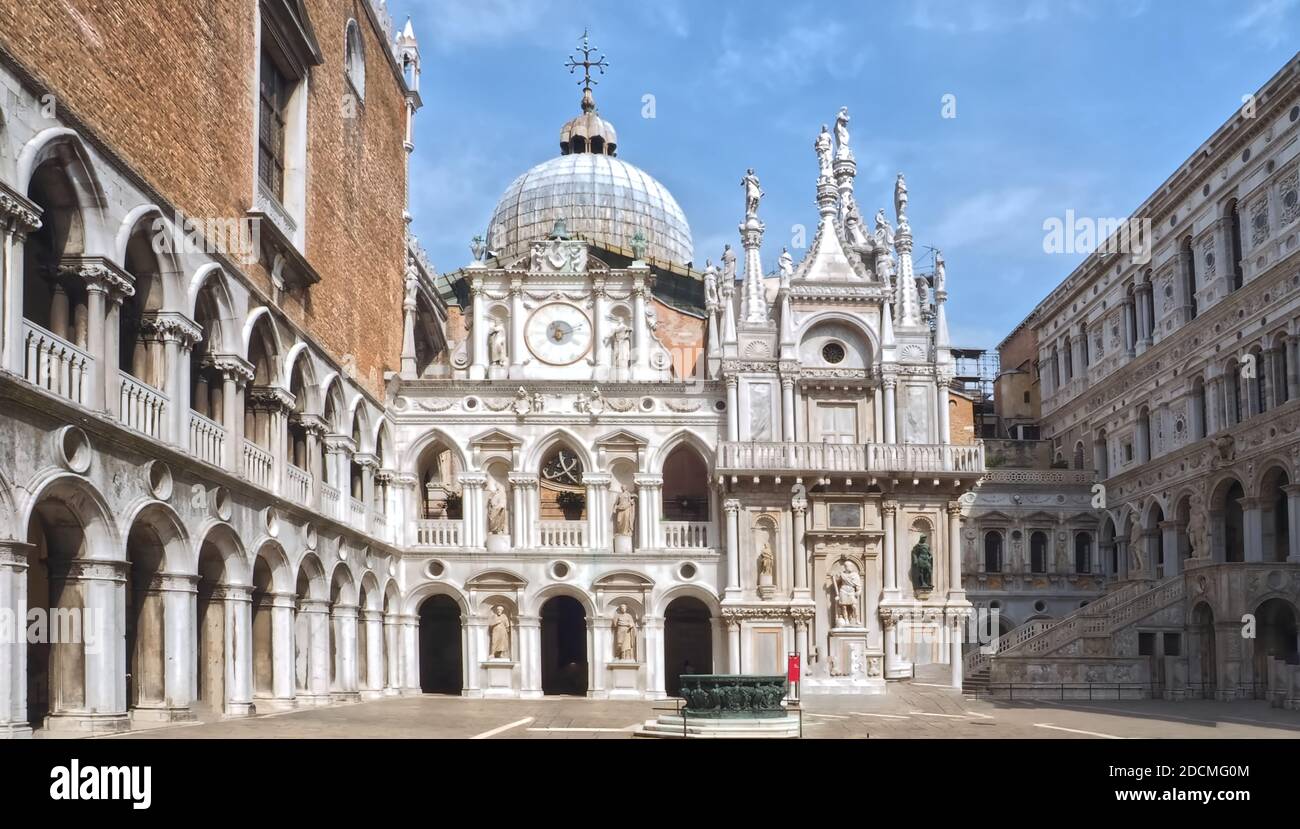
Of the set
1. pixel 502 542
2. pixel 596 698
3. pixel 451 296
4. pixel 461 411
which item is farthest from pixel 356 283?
pixel 451 296

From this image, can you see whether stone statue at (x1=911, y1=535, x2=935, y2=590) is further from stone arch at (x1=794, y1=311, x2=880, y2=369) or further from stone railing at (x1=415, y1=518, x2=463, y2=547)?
stone railing at (x1=415, y1=518, x2=463, y2=547)

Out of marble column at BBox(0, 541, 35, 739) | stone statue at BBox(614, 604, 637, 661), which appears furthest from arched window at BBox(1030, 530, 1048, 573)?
marble column at BBox(0, 541, 35, 739)

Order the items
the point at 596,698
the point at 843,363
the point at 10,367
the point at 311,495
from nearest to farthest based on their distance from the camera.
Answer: the point at 10,367
the point at 311,495
the point at 596,698
the point at 843,363

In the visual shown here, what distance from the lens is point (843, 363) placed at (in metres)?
44.4

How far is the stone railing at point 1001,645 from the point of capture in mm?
42641

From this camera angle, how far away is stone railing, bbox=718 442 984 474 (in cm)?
4200

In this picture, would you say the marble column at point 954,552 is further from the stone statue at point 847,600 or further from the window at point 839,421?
the window at point 839,421

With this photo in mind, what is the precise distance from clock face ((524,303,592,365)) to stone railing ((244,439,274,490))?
14490mm

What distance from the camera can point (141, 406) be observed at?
78.7ft

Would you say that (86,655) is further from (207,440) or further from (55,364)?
(207,440)

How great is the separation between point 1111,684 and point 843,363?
1170 cm

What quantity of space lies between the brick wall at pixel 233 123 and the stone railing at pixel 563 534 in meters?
6.04

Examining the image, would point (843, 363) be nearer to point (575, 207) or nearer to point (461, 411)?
point (461, 411)

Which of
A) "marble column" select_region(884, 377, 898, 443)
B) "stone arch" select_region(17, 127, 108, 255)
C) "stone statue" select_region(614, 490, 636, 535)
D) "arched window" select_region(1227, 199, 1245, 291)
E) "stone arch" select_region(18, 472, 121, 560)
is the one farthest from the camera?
"arched window" select_region(1227, 199, 1245, 291)
